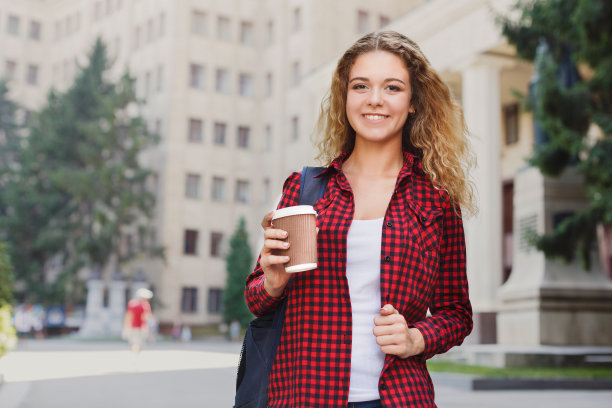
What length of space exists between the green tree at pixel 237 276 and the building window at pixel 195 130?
7.77 meters

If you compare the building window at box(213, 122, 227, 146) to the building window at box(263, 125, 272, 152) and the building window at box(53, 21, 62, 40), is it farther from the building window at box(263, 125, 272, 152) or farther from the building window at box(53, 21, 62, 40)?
the building window at box(53, 21, 62, 40)

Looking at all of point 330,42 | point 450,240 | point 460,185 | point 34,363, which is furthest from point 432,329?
point 330,42

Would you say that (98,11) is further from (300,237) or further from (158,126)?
(300,237)

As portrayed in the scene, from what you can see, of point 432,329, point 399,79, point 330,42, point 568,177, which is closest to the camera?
point 432,329

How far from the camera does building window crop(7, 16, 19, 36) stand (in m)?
67.8

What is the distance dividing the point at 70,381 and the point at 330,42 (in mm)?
39905

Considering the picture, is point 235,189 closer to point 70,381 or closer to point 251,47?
point 251,47

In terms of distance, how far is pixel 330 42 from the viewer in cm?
5147

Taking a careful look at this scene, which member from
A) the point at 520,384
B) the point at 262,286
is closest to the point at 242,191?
the point at 520,384

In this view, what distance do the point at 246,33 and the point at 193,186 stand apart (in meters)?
11.3

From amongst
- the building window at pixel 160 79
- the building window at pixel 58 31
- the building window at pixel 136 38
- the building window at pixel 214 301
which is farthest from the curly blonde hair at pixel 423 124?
the building window at pixel 58 31

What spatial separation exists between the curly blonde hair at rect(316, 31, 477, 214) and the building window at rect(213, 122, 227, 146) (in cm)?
5259

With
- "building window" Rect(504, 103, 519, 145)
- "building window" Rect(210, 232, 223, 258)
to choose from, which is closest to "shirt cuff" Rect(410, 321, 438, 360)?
"building window" Rect(504, 103, 519, 145)

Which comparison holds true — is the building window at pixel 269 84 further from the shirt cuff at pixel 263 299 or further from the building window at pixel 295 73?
the shirt cuff at pixel 263 299
